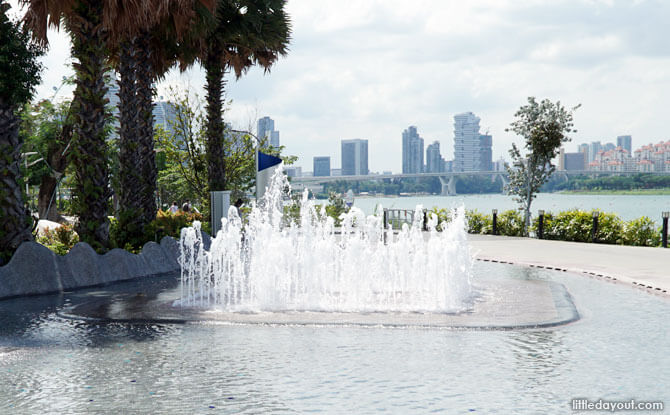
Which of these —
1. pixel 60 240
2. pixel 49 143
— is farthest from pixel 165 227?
pixel 49 143

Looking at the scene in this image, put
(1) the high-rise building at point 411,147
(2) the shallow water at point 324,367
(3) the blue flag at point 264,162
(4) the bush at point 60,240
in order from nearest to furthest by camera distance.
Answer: (2) the shallow water at point 324,367
(4) the bush at point 60,240
(3) the blue flag at point 264,162
(1) the high-rise building at point 411,147

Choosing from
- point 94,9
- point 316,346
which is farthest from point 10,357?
point 94,9

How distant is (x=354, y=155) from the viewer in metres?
130

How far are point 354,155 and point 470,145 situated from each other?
24947mm

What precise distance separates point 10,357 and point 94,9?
1045 centimetres

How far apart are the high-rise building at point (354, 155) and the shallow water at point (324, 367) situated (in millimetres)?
115136

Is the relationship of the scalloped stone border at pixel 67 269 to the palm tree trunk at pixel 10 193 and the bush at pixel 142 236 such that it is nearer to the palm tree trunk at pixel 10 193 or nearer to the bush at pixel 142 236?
the palm tree trunk at pixel 10 193

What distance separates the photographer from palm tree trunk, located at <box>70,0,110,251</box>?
15484 mm

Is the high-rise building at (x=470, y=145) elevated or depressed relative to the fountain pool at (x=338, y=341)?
elevated

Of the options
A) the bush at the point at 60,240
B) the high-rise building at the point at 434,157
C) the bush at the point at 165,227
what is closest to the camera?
the bush at the point at 60,240

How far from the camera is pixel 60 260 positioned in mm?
13461

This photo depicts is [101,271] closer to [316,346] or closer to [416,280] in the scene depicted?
[416,280]

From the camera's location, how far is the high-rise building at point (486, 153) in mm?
109531

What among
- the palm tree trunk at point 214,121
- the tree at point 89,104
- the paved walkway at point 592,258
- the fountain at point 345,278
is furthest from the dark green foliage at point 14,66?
the paved walkway at point 592,258
